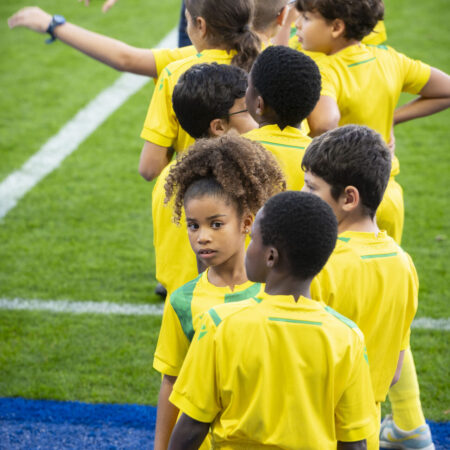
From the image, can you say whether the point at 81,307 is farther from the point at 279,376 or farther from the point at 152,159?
the point at 279,376

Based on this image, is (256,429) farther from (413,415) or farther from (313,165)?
(413,415)

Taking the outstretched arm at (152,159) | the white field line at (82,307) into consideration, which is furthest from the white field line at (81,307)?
the outstretched arm at (152,159)

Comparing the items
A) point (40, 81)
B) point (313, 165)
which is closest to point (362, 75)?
point (313, 165)

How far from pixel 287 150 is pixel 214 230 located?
0.57 metres

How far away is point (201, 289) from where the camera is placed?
235 centimetres

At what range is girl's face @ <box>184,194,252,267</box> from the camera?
2365 millimetres

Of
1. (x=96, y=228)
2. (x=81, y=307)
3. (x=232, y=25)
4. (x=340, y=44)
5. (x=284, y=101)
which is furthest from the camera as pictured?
(x=96, y=228)

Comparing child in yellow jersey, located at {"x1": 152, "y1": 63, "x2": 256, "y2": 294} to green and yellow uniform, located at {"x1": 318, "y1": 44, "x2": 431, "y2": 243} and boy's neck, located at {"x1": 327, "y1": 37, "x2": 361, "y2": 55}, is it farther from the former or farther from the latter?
boy's neck, located at {"x1": 327, "y1": 37, "x2": 361, "y2": 55}

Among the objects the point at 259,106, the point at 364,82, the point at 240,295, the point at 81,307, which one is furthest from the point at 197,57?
the point at 81,307

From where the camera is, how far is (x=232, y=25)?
3289 millimetres

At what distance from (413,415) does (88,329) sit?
2.21 metres

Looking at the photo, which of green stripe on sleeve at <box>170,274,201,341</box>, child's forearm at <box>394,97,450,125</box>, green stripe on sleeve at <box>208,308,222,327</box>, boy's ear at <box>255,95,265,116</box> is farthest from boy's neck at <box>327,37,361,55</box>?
green stripe on sleeve at <box>208,308,222,327</box>

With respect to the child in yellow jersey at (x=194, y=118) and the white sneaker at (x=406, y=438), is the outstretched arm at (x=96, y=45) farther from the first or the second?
the white sneaker at (x=406, y=438)

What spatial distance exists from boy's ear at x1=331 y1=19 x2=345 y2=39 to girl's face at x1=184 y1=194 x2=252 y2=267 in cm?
145
